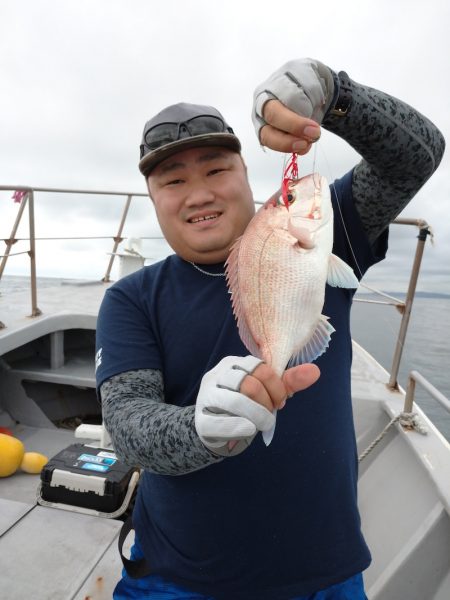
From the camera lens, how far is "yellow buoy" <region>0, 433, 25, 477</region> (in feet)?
10.8

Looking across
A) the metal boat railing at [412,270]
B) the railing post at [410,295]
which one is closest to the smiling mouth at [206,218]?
the metal boat railing at [412,270]

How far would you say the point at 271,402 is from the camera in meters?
1.00

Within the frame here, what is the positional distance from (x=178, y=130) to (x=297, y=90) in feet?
1.48

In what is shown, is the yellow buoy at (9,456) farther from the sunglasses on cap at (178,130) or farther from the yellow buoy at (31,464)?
the sunglasses on cap at (178,130)

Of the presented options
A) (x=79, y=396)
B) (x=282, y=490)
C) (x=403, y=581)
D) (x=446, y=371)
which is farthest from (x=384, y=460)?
(x=446, y=371)

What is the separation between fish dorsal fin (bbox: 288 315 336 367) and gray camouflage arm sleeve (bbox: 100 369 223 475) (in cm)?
35

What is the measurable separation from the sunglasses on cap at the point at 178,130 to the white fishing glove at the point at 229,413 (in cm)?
87

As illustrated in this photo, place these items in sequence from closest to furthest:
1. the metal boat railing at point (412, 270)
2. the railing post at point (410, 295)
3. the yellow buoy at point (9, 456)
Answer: the metal boat railing at point (412, 270), the railing post at point (410, 295), the yellow buoy at point (9, 456)

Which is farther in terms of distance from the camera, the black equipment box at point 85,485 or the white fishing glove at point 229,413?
the black equipment box at point 85,485

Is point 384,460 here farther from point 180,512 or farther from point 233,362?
point 233,362

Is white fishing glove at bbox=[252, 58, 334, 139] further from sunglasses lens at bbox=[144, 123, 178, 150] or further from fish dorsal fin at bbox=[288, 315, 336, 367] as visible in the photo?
fish dorsal fin at bbox=[288, 315, 336, 367]

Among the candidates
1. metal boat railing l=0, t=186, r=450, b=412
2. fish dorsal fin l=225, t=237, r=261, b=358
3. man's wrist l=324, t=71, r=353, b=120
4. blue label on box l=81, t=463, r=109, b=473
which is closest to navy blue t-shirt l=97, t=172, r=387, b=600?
fish dorsal fin l=225, t=237, r=261, b=358

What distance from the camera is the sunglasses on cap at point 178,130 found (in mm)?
1474

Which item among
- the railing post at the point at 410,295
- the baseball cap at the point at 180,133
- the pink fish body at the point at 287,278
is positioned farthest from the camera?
the railing post at the point at 410,295
